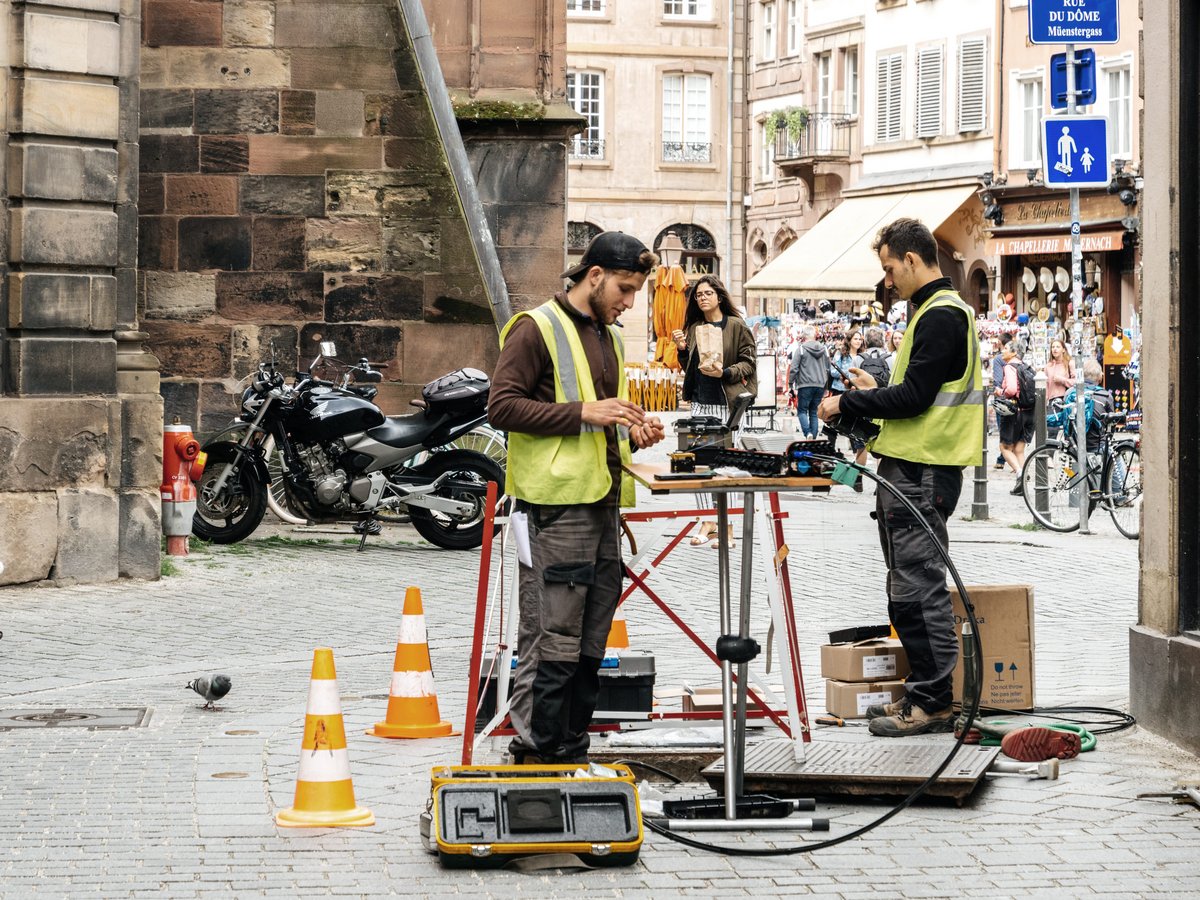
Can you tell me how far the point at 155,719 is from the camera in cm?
848

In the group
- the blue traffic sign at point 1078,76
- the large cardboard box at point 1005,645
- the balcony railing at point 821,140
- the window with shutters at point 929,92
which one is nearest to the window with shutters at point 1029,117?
the window with shutters at point 929,92

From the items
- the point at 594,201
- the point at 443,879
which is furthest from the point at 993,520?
the point at 594,201

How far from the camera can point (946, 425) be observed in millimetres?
8023

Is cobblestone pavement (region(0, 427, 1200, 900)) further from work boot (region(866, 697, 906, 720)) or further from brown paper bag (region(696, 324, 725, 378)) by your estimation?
brown paper bag (region(696, 324, 725, 378))

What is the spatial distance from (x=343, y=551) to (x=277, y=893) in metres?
9.05

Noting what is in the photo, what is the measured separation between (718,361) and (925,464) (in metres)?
6.59

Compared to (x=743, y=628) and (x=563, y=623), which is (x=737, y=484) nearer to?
(x=743, y=628)

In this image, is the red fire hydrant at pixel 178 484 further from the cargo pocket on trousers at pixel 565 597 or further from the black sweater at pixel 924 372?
the cargo pocket on trousers at pixel 565 597

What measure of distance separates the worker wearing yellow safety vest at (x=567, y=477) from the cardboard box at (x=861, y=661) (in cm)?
181

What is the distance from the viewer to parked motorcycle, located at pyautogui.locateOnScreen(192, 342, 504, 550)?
14.7 metres

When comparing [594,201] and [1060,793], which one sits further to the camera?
[594,201]

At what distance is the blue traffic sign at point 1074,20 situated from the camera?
13.7m

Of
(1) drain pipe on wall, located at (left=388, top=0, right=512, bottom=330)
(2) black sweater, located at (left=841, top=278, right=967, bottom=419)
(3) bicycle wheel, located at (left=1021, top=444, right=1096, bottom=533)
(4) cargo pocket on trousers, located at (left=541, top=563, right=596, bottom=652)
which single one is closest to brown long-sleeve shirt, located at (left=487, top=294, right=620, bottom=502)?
(4) cargo pocket on trousers, located at (left=541, top=563, right=596, bottom=652)

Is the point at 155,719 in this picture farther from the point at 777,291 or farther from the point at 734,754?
the point at 777,291
